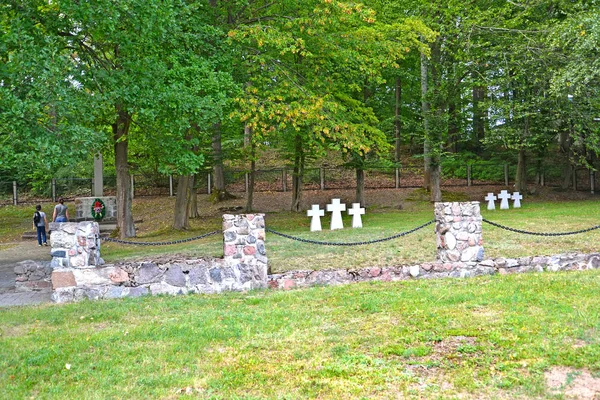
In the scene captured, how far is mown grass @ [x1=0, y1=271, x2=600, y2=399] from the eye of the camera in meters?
4.34

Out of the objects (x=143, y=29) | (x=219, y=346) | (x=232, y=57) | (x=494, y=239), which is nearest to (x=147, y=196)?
(x=232, y=57)

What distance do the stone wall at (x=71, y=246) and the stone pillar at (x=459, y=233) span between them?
570 cm

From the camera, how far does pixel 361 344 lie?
5285mm

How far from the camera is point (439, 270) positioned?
360 inches

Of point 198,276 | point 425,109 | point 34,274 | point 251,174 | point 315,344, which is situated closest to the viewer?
point 315,344

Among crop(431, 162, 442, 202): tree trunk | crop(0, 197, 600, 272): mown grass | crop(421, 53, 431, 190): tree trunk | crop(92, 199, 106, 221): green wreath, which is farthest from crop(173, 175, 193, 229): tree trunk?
crop(431, 162, 442, 202): tree trunk

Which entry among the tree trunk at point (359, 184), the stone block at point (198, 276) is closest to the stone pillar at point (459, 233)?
the stone block at point (198, 276)

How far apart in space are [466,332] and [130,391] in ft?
10.4

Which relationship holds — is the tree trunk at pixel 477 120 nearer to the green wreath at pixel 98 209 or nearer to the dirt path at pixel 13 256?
the green wreath at pixel 98 209

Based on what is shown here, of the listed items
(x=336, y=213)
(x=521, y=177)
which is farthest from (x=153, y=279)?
(x=521, y=177)

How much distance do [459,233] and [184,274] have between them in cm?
456

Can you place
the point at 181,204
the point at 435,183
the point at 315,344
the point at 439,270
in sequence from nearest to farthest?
the point at 315,344 < the point at 439,270 < the point at 181,204 < the point at 435,183

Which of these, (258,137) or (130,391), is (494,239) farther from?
(130,391)

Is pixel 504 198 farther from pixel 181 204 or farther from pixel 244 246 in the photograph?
pixel 244 246
